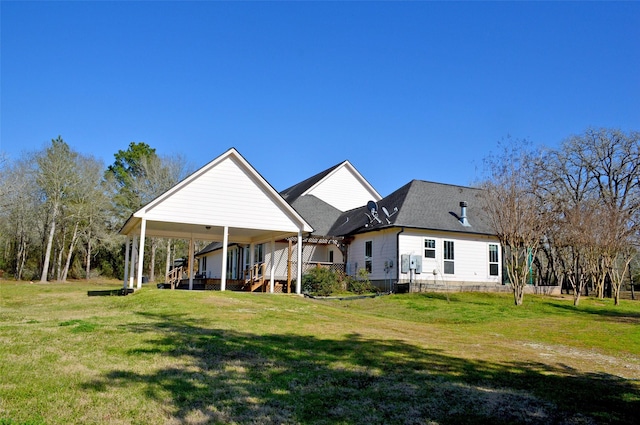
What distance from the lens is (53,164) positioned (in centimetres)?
3941

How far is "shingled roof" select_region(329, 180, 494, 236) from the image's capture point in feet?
85.0

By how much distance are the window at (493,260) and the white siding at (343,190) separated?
11403 millimetres

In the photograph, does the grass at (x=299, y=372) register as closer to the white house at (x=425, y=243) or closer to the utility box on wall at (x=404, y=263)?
the utility box on wall at (x=404, y=263)

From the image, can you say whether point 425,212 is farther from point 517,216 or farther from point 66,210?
point 66,210

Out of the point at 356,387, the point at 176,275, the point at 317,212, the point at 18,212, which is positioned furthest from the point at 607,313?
the point at 18,212

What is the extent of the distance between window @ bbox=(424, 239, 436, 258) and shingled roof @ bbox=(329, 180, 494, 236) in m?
0.73

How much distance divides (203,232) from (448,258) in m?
12.1

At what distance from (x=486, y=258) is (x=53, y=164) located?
3195 centimetres

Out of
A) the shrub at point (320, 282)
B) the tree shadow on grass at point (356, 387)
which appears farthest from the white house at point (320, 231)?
the tree shadow on grass at point (356, 387)

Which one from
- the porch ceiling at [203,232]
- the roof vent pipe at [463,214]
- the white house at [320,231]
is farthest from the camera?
the roof vent pipe at [463,214]

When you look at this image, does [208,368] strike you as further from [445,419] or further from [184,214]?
[184,214]

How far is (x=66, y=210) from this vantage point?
41.5 metres

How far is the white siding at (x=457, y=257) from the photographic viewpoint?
25172 millimetres

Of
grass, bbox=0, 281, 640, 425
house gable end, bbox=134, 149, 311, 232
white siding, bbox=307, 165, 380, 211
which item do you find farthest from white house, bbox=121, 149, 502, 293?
grass, bbox=0, 281, 640, 425
